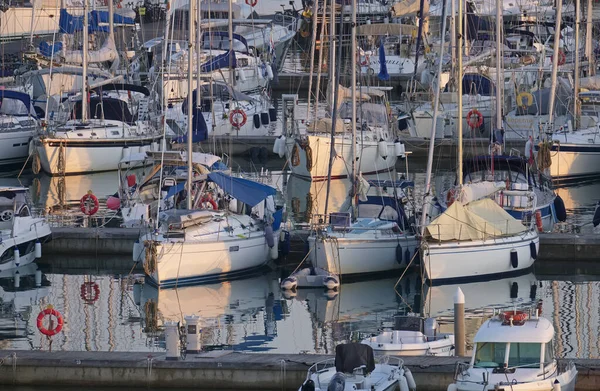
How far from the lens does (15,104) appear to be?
58.6 m

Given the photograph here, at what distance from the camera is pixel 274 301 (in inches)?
1443

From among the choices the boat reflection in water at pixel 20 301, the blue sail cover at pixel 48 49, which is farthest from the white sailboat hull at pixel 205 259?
the blue sail cover at pixel 48 49

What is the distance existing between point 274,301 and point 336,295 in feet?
4.48

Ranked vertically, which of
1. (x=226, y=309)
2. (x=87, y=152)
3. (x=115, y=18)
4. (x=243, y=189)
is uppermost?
(x=115, y=18)

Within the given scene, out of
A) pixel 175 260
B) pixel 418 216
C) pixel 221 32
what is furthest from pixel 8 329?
pixel 221 32

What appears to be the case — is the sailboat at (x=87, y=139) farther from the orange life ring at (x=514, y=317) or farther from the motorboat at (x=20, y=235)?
the orange life ring at (x=514, y=317)

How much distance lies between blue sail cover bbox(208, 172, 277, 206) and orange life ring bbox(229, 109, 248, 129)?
18.1 meters

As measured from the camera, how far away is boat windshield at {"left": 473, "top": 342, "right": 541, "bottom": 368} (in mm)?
25641

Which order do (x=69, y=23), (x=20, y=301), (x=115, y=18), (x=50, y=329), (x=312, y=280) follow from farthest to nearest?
(x=115, y=18) < (x=69, y=23) < (x=312, y=280) < (x=20, y=301) < (x=50, y=329)

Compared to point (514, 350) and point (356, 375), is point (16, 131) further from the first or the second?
point (514, 350)

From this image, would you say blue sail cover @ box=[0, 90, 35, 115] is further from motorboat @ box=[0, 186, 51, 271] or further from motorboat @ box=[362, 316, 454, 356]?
motorboat @ box=[362, 316, 454, 356]

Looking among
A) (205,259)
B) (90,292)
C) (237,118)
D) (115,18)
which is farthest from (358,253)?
(115,18)

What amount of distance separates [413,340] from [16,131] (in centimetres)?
2913

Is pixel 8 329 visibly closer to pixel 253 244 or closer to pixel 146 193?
pixel 253 244
